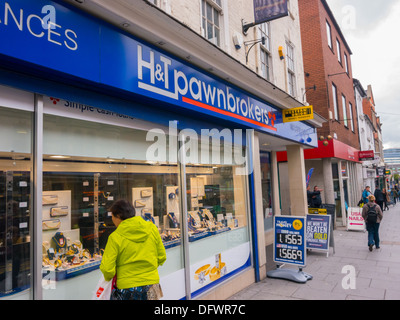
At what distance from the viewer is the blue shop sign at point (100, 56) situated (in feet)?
8.75

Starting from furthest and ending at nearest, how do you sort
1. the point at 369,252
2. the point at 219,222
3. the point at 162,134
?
the point at 369,252, the point at 219,222, the point at 162,134

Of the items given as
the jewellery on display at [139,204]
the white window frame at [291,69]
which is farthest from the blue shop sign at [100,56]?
the white window frame at [291,69]

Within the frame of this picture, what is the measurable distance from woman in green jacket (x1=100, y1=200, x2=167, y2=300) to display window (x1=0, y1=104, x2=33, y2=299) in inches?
32.3

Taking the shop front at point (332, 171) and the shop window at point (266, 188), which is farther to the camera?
the shop front at point (332, 171)

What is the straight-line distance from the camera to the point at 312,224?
340 inches

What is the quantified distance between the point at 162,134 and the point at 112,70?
58.2 inches

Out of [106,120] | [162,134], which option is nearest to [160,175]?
[162,134]

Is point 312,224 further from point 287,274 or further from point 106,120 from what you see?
point 106,120

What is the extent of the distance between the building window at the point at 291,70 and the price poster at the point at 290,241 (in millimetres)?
5121

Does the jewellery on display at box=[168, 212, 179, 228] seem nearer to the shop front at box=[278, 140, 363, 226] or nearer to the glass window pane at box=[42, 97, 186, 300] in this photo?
the glass window pane at box=[42, 97, 186, 300]

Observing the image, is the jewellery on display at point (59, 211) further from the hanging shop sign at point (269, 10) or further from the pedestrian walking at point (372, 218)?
the pedestrian walking at point (372, 218)

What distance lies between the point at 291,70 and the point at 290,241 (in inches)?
246

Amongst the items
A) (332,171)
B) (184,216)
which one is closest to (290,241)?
(184,216)
